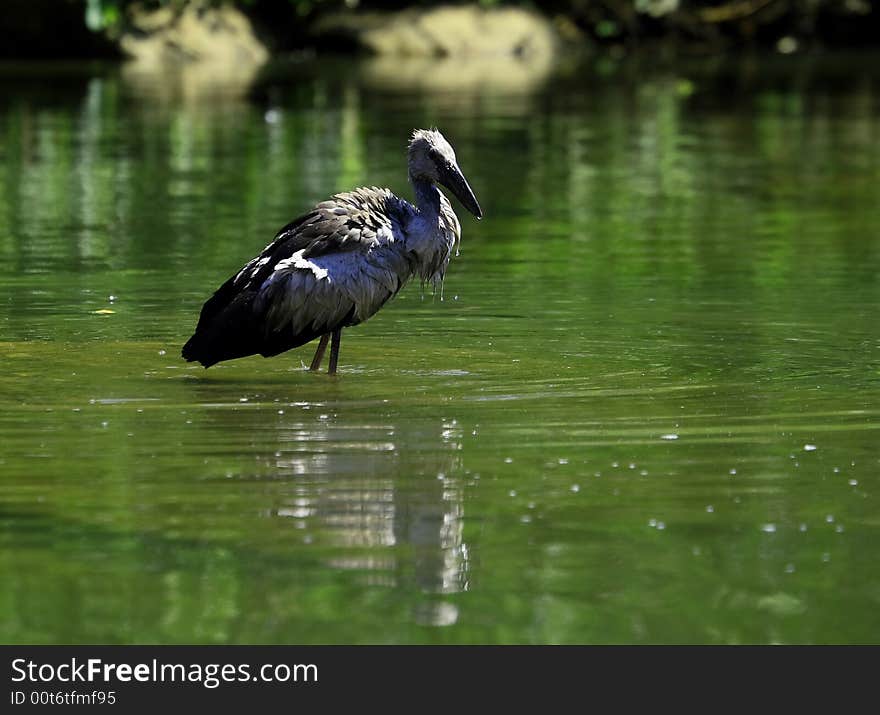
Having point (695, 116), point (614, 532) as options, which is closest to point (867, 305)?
point (614, 532)

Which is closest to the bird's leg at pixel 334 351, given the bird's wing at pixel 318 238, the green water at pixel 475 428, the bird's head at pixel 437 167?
the green water at pixel 475 428

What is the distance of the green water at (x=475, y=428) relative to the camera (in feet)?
19.3

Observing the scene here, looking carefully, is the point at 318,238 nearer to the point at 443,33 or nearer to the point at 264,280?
the point at 264,280

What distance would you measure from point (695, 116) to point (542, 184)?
9.22 m

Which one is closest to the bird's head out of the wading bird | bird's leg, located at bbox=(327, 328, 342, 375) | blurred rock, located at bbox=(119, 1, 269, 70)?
the wading bird

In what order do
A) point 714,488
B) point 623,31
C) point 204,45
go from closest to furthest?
point 714,488
point 204,45
point 623,31

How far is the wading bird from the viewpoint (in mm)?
9773

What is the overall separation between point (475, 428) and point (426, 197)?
2.33 meters

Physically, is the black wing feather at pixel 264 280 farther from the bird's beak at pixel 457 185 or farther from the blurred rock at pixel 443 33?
the blurred rock at pixel 443 33

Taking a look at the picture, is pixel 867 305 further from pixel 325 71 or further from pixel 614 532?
pixel 325 71

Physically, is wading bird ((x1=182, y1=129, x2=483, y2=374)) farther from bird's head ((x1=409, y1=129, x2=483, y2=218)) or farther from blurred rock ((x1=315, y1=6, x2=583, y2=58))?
blurred rock ((x1=315, y1=6, x2=583, y2=58))

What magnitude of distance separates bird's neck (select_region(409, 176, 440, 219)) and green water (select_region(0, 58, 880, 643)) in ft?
2.32

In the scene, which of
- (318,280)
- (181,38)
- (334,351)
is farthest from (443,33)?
(318,280)
